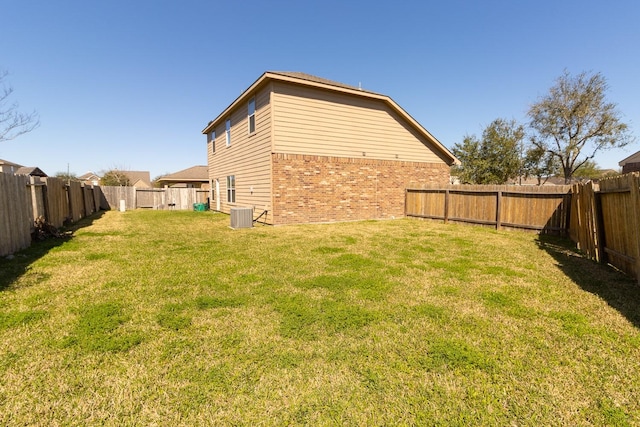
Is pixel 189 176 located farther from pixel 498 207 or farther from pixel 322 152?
pixel 498 207

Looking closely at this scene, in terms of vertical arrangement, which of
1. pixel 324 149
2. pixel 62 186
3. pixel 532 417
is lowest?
pixel 532 417

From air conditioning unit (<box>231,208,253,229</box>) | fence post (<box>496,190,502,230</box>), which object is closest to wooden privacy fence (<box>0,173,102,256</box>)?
air conditioning unit (<box>231,208,253,229</box>)

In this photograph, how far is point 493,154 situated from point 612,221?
34614 millimetres

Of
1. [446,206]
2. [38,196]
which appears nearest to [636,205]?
[446,206]

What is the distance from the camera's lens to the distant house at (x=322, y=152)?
1270cm

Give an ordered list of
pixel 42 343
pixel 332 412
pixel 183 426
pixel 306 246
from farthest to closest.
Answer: pixel 306 246 < pixel 42 343 < pixel 332 412 < pixel 183 426

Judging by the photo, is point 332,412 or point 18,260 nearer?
point 332,412

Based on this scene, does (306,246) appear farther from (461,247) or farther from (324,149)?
(324,149)

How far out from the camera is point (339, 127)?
14180mm

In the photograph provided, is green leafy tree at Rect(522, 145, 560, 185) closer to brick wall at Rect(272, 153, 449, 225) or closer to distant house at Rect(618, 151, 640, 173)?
distant house at Rect(618, 151, 640, 173)

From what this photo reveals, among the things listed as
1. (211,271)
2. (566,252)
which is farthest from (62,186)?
(566,252)

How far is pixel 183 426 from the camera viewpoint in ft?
7.14

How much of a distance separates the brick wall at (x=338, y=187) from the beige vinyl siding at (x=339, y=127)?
508 millimetres

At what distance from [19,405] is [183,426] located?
1.46m
